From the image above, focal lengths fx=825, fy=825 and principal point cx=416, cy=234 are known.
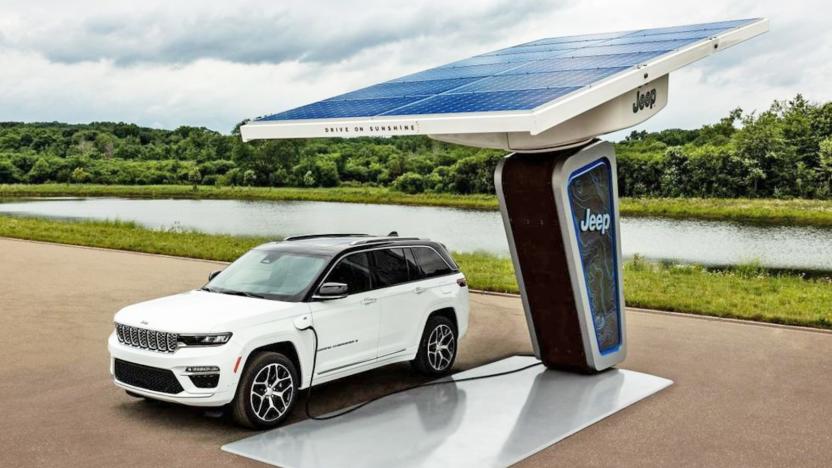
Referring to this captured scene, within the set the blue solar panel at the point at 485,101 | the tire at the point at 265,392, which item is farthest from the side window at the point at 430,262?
the tire at the point at 265,392

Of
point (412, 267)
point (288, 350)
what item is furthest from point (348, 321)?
point (412, 267)

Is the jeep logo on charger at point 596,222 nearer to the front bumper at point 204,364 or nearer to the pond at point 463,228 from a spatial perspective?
the front bumper at point 204,364

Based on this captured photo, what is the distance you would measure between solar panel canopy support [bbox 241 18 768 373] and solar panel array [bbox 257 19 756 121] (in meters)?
0.03

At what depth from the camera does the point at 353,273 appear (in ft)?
30.6

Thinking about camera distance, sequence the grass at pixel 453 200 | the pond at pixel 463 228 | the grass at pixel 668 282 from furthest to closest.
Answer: the grass at pixel 453 200 < the pond at pixel 463 228 < the grass at pixel 668 282

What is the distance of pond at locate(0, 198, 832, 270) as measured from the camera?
1218 inches

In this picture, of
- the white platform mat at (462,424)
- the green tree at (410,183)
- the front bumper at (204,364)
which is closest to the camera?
the white platform mat at (462,424)

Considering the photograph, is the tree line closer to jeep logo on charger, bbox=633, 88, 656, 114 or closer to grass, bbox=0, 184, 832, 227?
grass, bbox=0, 184, 832, 227

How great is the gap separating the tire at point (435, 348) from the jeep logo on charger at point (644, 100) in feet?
11.5

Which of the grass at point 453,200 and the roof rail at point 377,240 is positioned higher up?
the roof rail at point 377,240

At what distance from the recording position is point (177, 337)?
26.1ft

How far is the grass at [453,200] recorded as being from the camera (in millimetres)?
48094

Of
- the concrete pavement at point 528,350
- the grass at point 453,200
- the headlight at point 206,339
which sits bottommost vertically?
the grass at point 453,200

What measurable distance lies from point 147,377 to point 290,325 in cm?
150
